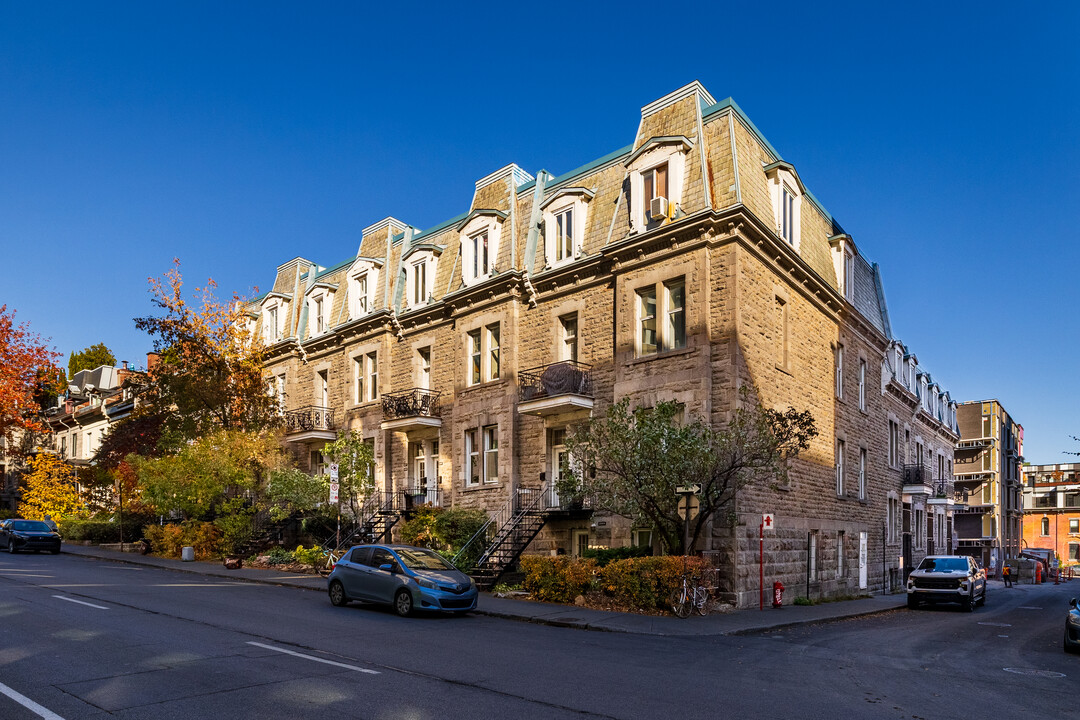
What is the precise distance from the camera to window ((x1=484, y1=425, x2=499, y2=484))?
2722 centimetres

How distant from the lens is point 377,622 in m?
15.6

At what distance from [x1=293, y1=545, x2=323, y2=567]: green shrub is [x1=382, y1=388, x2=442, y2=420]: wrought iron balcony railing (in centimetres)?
→ 540

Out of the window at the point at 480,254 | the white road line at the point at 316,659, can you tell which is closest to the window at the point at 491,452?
the window at the point at 480,254

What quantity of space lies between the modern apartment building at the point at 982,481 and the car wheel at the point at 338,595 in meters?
48.1

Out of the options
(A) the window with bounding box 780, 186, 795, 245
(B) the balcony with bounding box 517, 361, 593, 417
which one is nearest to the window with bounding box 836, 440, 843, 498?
(A) the window with bounding box 780, 186, 795, 245

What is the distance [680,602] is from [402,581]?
621 cm

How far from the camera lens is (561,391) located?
79.2 feet

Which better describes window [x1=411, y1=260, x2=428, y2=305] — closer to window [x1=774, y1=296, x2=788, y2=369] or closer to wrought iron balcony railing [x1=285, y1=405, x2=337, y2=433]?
wrought iron balcony railing [x1=285, y1=405, x2=337, y2=433]

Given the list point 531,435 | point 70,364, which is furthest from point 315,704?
point 70,364

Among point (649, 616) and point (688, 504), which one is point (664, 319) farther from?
point (649, 616)

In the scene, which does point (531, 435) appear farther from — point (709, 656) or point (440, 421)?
point (709, 656)

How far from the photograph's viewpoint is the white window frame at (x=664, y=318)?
22516 mm

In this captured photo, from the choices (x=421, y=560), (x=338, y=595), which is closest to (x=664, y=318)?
(x=421, y=560)

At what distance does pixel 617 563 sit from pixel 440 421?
469 inches
